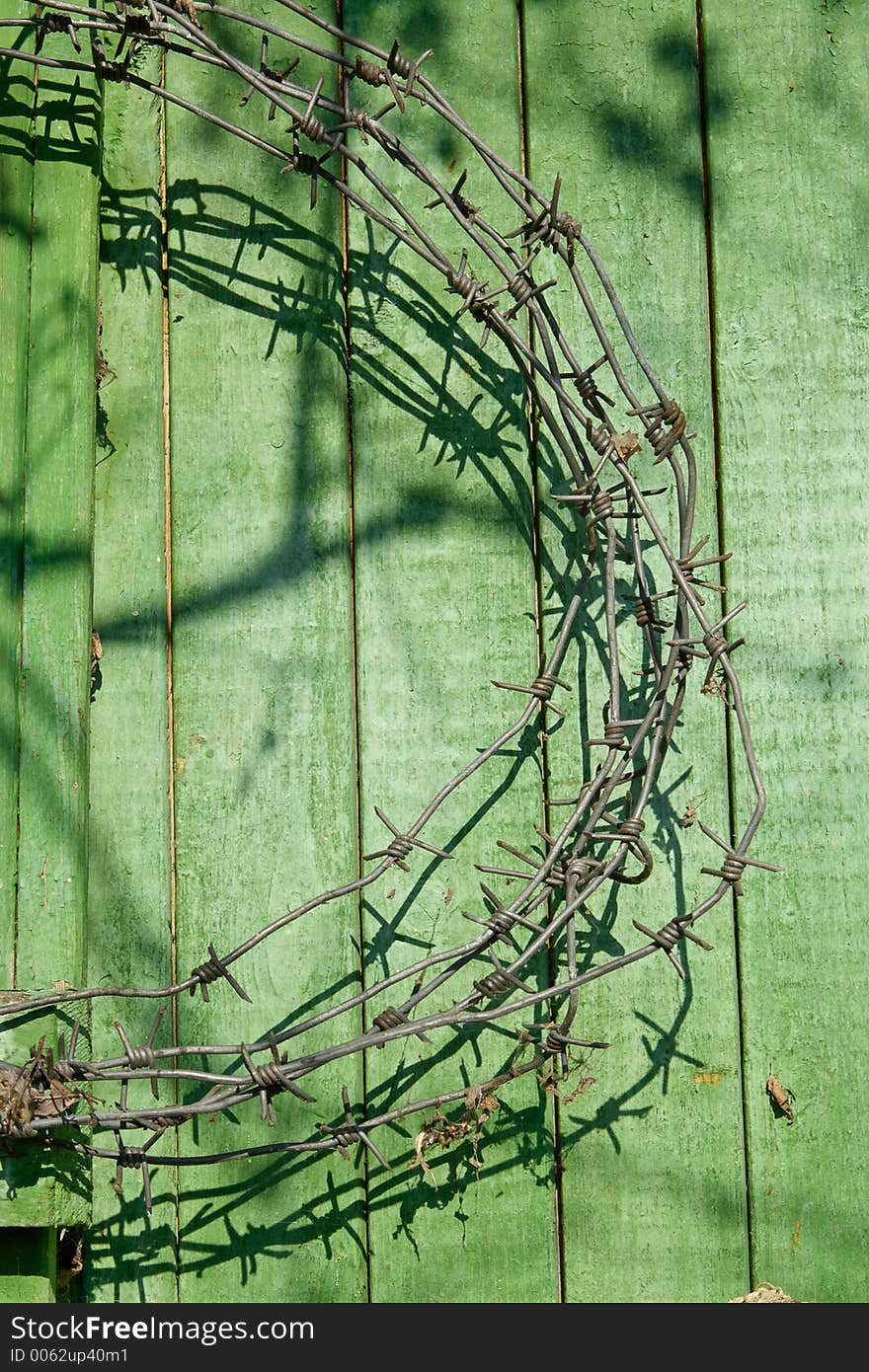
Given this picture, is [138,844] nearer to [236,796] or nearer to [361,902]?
[236,796]

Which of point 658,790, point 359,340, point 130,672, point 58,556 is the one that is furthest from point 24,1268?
point 359,340

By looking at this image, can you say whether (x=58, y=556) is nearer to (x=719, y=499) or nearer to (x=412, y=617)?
(x=412, y=617)

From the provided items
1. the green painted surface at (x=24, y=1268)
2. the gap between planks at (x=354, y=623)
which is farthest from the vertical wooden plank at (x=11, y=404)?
the gap between planks at (x=354, y=623)

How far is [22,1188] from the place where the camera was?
1383 mm

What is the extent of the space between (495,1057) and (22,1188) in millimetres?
539

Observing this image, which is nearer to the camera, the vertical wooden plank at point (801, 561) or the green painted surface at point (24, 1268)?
the green painted surface at point (24, 1268)

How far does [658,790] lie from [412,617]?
36 centimetres

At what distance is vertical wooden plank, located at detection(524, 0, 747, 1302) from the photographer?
5.01 ft

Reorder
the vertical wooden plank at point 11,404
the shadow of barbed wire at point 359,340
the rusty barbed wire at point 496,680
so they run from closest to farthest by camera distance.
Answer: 1. the rusty barbed wire at point 496,680
2. the vertical wooden plank at point 11,404
3. the shadow of barbed wire at point 359,340

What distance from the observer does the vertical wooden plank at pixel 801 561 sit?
60.7 inches

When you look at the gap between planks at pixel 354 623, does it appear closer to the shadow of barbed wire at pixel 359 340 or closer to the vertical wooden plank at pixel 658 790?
the shadow of barbed wire at pixel 359 340

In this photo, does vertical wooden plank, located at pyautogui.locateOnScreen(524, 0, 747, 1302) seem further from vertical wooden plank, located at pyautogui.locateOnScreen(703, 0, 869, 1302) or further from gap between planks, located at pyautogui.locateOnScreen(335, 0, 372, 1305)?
gap between planks, located at pyautogui.locateOnScreen(335, 0, 372, 1305)

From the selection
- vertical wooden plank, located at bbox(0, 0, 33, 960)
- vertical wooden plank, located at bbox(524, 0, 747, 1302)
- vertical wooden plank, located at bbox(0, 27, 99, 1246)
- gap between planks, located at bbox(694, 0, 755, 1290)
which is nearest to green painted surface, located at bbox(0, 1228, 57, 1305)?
vertical wooden plank, located at bbox(0, 27, 99, 1246)

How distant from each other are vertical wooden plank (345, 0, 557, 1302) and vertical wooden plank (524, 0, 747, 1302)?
1.9 inches
